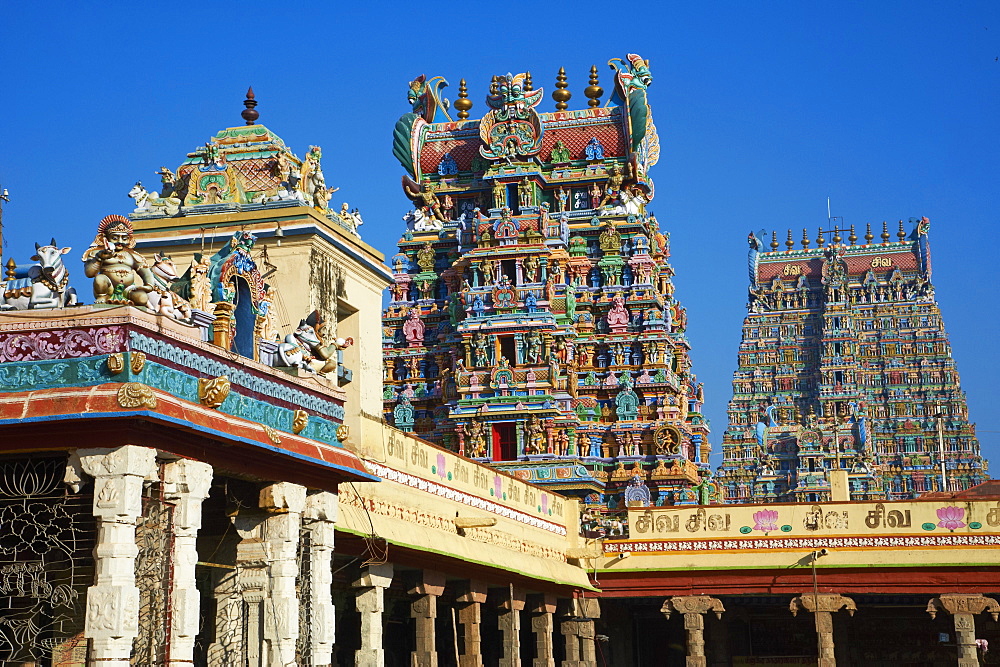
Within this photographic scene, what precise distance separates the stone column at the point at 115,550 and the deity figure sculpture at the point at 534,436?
32620 mm

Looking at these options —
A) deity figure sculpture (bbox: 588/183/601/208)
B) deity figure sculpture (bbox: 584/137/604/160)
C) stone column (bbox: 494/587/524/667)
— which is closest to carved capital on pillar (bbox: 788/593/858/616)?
stone column (bbox: 494/587/524/667)

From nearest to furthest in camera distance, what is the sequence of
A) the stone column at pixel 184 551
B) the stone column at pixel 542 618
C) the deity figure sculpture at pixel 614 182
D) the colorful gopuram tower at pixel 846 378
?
the stone column at pixel 184 551 < the stone column at pixel 542 618 < the deity figure sculpture at pixel 614 182 < the colorful gopuram tower at pixel 846 378

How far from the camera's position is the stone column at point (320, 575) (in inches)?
662

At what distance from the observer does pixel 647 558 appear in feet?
107

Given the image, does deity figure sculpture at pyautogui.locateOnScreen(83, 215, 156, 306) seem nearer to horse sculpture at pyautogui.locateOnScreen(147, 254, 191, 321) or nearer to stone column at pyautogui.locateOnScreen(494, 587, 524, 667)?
horse sculpture at pyautogui.locateOnScreen(147, 254, 191, 321)

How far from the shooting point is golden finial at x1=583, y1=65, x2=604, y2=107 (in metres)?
56.2

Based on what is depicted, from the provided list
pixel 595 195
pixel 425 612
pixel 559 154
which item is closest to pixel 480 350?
pixel 595 195

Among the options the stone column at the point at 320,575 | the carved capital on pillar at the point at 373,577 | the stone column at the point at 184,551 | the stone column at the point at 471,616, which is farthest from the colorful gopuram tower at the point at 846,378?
the stone column at the point at 184,551

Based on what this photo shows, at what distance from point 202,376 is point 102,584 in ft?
8.26

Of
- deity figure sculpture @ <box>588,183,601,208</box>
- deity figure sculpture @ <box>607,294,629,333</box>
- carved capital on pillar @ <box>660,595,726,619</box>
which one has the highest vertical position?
deity figure sculpture @ <box>588,183,601,208</box>

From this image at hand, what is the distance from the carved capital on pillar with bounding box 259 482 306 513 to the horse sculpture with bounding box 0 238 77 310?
313cm

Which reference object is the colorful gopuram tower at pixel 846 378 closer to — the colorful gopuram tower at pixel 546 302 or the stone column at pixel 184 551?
the colorful gopuram tower at pixel 546 302

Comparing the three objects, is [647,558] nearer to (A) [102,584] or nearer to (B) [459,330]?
(B) [459,330]

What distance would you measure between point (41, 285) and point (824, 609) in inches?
829
